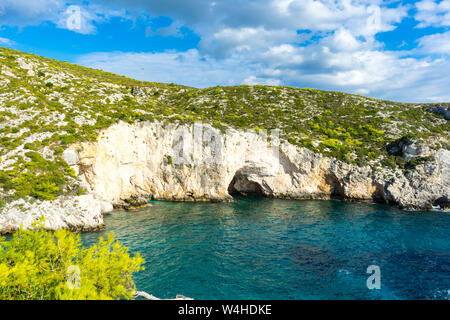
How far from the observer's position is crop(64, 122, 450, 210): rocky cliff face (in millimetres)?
37344

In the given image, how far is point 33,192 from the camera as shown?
25.0m

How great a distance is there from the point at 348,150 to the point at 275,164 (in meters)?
14.7

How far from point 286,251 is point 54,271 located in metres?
18.3

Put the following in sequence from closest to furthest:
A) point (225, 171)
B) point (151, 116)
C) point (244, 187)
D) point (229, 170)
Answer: point (151, 116) < point (225, 171) < point (229, 170) < point (244, 187)

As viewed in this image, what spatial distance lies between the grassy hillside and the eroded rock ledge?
93.7 inches

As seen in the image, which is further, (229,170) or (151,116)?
(229,170)

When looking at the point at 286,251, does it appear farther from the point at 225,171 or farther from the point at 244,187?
the point at 244,187

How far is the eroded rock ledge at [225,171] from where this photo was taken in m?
36.0

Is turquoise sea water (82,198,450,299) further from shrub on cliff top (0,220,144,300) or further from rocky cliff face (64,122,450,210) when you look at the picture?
shrub on cliff top (0,220,144,300)

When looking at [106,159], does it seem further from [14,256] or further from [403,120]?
[403,120]

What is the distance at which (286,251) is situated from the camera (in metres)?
22.0

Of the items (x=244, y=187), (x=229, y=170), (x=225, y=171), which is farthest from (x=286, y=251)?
(x=244, y=187)

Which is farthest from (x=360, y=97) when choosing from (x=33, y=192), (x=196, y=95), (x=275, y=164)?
(x=33, y=192)

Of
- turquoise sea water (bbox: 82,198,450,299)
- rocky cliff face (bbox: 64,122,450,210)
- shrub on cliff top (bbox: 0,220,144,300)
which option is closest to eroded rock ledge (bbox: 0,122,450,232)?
rocky cliff face (bbox: 64,122,450,210)
